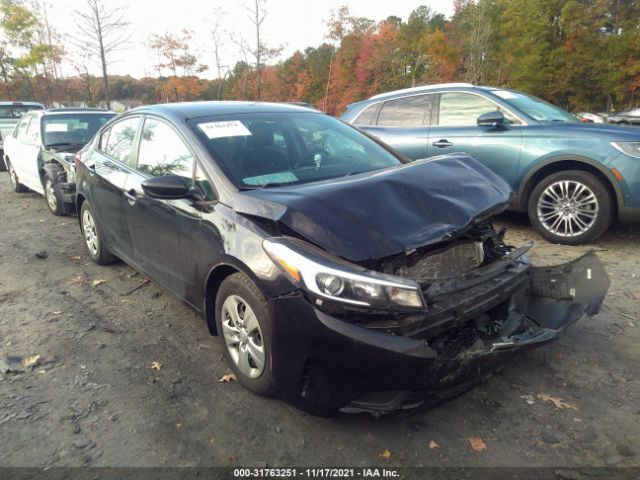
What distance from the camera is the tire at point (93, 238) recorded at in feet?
16.0

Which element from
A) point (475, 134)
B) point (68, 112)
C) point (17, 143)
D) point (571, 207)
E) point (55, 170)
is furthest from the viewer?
point (17, 143)

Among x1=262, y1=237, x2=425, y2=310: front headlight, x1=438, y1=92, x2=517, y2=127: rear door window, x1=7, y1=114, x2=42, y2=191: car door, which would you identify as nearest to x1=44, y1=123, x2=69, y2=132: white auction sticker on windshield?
x1=7, y1=114, x2=42, y2=191: car door

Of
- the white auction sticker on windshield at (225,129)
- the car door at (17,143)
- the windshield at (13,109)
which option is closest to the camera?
the white auction sticker on windshield at (225,129)

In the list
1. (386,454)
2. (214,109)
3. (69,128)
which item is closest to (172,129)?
(214,109)

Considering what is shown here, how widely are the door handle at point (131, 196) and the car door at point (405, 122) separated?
3914 millimetres

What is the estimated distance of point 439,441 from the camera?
2.41 metres

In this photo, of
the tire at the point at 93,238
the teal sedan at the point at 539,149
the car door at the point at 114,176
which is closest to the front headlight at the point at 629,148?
the teal sedan at the point at 539,149

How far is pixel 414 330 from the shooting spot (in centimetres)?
221

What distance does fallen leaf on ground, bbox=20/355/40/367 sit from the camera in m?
3.28

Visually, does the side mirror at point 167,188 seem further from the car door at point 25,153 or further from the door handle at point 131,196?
the car door at point 25,153

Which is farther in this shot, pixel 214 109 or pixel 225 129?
pixel 214 109

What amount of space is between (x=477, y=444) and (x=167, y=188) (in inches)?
92.1

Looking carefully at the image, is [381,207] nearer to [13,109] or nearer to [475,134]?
[475,134]

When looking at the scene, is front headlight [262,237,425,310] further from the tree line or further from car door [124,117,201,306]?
the tree line
